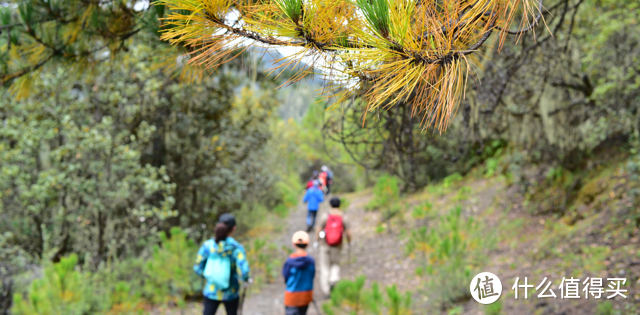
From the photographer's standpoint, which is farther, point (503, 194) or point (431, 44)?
point (503, 194)

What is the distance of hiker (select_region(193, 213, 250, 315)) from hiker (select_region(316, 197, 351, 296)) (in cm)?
196

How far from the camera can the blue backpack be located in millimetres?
3129

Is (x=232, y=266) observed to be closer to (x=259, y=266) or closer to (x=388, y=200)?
(x=259, y=266)

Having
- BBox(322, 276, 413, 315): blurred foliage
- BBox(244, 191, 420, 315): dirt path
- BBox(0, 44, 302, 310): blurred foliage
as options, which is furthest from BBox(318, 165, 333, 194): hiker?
BBox(322, 276, 413, 315): blurred foliage

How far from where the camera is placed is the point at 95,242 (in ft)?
18.5

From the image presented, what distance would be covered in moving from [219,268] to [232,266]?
0.15 metres

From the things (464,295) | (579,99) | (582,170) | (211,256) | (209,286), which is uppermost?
(579,99)

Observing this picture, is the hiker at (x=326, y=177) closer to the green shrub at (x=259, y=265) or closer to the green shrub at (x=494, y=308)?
the green shrub at (x=259, y=265)

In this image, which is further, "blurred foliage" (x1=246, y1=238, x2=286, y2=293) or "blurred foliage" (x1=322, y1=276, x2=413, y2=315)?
"blurred foliage" (x1=246, y1=238, x2=286, y2=293)

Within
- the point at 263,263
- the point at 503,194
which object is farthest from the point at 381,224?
the point at 263,263

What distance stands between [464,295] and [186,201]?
5921 millimetres

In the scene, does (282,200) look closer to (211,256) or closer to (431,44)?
(211,256)

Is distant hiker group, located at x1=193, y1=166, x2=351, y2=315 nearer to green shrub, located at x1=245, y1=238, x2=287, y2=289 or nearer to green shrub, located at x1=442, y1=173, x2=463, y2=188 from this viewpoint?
green shrub, located at x1=245, y1=238, x2=287, y2=289

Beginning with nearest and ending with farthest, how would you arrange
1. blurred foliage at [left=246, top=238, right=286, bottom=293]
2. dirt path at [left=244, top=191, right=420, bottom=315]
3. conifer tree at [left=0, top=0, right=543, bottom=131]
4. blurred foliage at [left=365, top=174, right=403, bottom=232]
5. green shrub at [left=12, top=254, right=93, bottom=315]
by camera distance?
conifer tree at [left=0, top=0, right=543, bottom=131] → green shrub at [left=12, top=254, right=93, bottom=315] → dirt path at [left=244, top=191, right=420, bottom=315] → blurred foliage at [left=246, top=238, right=286, bottom=293] → blurred foliage at [left=365, top=174, right=403, bottom=232]
